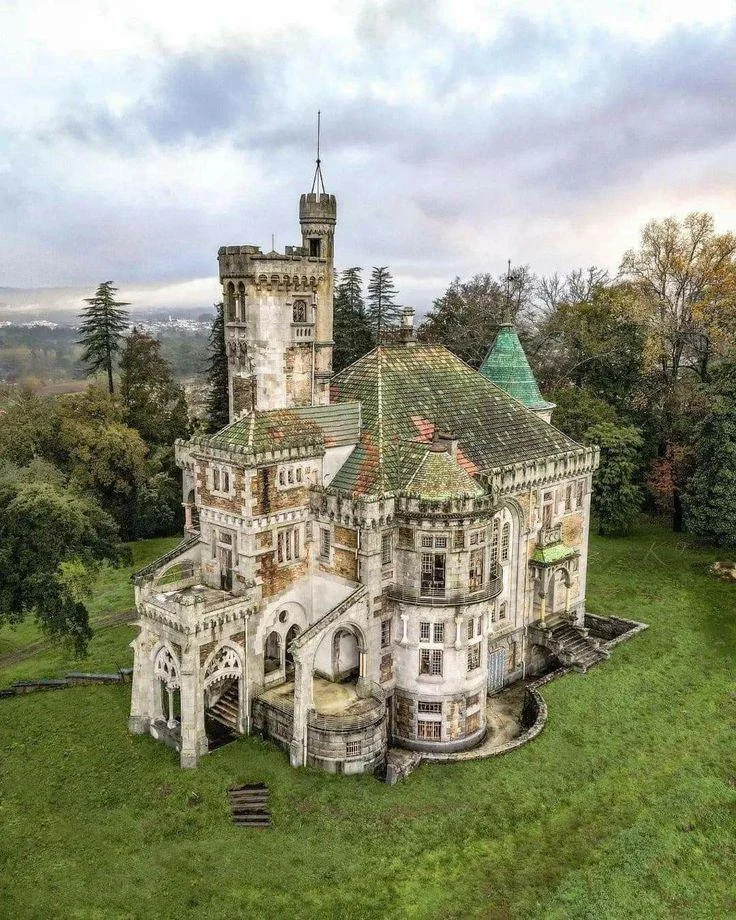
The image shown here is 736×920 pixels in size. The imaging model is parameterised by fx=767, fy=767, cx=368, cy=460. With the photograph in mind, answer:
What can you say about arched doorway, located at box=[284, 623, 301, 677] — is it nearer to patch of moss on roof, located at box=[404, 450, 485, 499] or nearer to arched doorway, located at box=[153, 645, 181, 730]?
arched doorway, located at box=[153, 645, 181, 730]

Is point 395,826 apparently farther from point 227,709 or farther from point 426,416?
point 426,416

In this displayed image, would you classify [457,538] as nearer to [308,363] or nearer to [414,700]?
[414,700]

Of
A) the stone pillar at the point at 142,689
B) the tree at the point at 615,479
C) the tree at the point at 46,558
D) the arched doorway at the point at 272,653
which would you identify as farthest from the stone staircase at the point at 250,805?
the tree at the point at 615,479

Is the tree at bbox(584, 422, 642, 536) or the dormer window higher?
the dormer window

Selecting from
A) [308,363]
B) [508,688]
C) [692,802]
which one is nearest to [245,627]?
[308,363]

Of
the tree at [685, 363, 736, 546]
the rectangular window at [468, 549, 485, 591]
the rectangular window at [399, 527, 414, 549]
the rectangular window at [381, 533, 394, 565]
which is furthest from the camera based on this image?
the tree at [685, 363, 736, 546]

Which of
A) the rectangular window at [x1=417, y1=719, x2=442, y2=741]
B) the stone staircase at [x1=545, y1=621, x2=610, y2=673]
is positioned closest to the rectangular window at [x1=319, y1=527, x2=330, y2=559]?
the rectangular window at [x1=417, y1=719, x2=442, y2=741]

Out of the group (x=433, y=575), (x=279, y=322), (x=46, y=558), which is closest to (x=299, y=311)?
(x=279, y=322)

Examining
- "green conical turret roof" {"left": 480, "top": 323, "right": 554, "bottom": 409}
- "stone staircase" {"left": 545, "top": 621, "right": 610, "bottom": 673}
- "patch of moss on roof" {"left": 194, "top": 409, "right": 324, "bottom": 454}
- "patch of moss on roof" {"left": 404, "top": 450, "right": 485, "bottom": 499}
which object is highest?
"green conical turret roof" {"left": 480, "top": 323, "right": 554, "bottom": 409}
